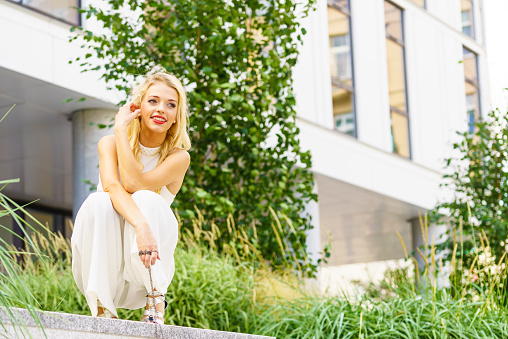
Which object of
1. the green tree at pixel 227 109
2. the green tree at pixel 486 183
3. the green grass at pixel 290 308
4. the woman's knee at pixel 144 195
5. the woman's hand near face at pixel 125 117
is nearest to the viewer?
the woman's knee at pixel 144 195

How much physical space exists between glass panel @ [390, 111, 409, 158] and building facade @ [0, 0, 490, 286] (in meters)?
0.02

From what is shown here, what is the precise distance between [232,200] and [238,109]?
0.76 meters

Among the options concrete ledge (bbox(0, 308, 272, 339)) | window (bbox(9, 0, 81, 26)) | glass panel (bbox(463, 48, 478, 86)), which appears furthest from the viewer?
glass panel (bbox(463, 48, 478, 86))

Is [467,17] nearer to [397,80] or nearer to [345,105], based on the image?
[397,80]

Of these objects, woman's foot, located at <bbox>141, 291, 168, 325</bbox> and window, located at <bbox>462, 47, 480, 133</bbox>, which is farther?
window, located at <bbox>462, 47, 480, 133</bbox>

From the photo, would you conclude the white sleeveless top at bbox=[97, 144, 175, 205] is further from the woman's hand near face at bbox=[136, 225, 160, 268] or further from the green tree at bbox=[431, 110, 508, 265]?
the green tree at bbox=[431, 110, 508, 265]

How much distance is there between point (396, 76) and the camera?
46.0 ft

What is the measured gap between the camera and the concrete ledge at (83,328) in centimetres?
218

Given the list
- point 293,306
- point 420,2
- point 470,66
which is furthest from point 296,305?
point 470,66

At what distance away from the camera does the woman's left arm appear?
287 centimetres

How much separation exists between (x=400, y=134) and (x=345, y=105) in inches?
67.3

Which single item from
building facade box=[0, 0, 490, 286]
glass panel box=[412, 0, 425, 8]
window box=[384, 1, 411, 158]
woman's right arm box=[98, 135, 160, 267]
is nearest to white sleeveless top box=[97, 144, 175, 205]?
woman's right arm box=[98, 135, 160, 267]

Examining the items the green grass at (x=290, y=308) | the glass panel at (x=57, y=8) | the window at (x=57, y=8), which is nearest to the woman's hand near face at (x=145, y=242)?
the green grass at (x=290, y=308)

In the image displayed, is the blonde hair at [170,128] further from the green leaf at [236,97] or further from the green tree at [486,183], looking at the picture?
the green tree at [486,183]
